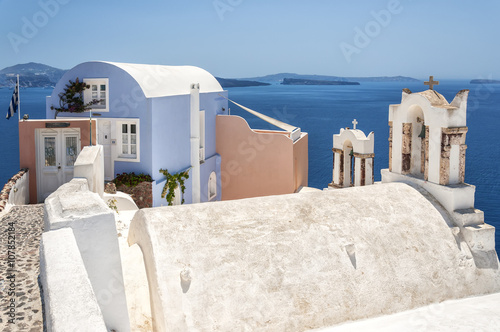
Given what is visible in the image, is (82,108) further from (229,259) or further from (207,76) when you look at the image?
(229,259)

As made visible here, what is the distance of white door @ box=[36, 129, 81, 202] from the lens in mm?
13477

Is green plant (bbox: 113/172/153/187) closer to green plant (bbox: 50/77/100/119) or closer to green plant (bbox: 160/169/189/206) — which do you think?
green plant (bbox: 160/169/189/206)

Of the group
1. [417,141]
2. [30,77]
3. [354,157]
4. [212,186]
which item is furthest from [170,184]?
[30,77]

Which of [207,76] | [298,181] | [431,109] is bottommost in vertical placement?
[298,181]

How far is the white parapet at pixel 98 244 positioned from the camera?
5.89 m

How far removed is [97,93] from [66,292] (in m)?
14.5

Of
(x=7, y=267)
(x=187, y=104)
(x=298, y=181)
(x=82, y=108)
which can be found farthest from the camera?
(x=298, y=181)

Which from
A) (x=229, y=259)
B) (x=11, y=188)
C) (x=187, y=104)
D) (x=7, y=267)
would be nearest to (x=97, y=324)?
(x=7, y=267)

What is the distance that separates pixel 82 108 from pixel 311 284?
12.3m

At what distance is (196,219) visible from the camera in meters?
8.77

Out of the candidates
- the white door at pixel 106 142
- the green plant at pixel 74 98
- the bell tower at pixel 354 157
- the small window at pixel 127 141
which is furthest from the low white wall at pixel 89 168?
the green plant at pixel 74 98

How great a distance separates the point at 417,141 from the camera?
12289 mm

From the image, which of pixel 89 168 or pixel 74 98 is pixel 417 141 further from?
pixel 74 98

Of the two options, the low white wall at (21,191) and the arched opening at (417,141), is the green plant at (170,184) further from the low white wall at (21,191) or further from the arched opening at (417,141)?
the arched opening at (417,141)
